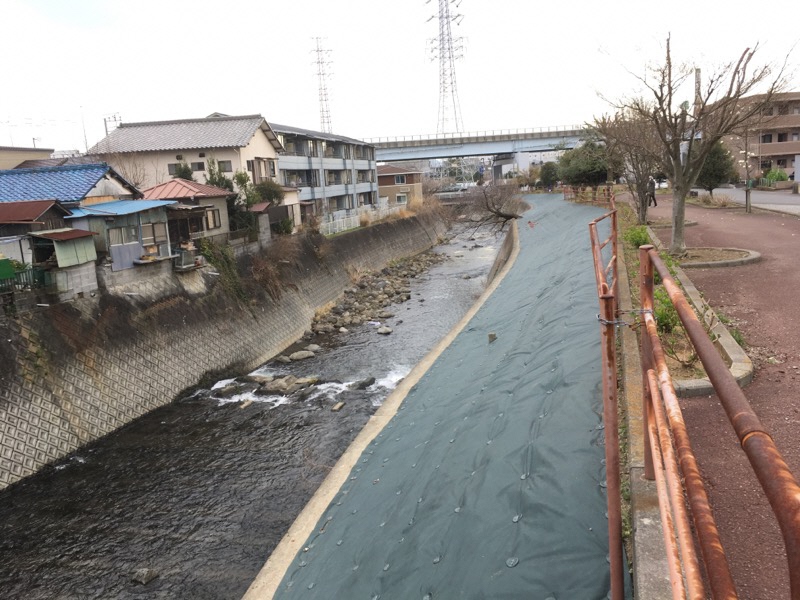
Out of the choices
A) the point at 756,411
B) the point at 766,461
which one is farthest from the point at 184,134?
the point at 766,461

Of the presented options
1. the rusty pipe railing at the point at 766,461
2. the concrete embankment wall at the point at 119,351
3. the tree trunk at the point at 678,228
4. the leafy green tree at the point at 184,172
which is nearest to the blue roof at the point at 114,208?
the concrete embankment wall at the point at 119,351

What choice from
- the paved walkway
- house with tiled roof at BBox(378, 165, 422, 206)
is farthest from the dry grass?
house with tiled roof at BBox(378, 165, 422, 206)

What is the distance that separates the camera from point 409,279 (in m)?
34.1

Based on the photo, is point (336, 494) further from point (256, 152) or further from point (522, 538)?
point (256, 152)

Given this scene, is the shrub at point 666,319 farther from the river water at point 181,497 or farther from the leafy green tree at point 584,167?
the leafy green tree at point 584,167

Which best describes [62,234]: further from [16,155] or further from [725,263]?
[16,155]

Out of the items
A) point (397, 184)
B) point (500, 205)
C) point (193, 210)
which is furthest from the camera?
point (397, 184)

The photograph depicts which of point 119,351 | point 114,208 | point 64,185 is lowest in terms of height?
point 119,351

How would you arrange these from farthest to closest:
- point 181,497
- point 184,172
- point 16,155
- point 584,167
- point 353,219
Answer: point 584,167, point 353,219, point 16,155, point 184,172, point 181,497

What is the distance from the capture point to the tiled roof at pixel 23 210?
15.6 meters

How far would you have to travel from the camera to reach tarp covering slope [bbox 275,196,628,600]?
425 cm

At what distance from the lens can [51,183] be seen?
61.7 ft

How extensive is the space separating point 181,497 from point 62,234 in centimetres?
835

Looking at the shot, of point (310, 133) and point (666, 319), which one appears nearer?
point (666, 319)
